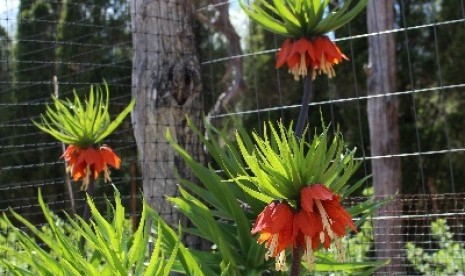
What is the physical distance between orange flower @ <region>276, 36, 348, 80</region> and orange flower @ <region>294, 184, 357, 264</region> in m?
0.97

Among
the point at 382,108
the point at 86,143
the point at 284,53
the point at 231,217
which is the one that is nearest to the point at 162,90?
the point at 86,143

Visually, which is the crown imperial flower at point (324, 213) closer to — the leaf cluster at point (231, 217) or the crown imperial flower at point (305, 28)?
the leaf cluster at point (231, 217)

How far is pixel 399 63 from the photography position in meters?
10.2

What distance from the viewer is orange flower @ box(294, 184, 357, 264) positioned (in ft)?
4.78

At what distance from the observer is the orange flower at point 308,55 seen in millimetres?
2434

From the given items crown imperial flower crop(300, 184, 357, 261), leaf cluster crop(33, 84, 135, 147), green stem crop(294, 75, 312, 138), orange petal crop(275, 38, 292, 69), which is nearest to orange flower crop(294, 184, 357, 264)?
crown imperial flower crop(300, 184, 357, 261)

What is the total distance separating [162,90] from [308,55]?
139cm

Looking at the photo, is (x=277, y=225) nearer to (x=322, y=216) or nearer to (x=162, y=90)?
(x=322, y=216)

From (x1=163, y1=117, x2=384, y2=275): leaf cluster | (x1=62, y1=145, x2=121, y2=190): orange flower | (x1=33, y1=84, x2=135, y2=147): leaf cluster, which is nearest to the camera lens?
(x1=163, y1=117, x2=384, y2=275): leaf cluster

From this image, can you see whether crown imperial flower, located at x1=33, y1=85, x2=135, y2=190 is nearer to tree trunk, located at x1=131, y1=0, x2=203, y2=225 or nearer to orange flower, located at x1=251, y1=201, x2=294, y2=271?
tree trunk, located at x1=131, y1=0, x2=203, y2=225

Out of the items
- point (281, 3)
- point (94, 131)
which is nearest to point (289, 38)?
point (281, 3)

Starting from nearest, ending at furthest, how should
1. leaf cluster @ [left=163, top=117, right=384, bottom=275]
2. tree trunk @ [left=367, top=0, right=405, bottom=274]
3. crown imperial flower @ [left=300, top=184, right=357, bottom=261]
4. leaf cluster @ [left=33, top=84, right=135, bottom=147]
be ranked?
crown imperial flower @ [left=300, top=184, right=357, bottom=261], leaf cluster @ [left=163, top=117, right=384, bottom=275], leaf cluster @ [left=33, top=84, right=135, bottom=147], tree trunk @ [left=367, top=0, right=405, bottom=274]

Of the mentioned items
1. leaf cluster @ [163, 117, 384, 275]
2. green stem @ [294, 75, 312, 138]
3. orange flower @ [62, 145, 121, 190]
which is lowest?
leaf cluster @ [163, 117, 384, 275]

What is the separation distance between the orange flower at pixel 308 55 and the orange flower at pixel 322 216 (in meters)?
0.97
